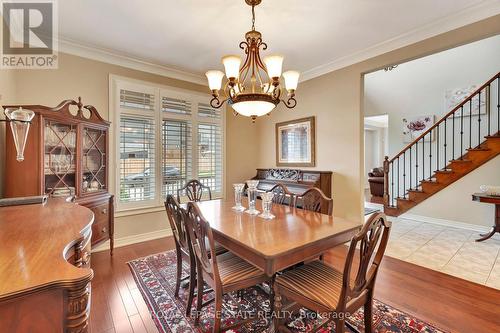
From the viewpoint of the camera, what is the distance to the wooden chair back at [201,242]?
1.48m

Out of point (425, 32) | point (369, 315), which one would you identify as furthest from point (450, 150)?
point (369, 315)

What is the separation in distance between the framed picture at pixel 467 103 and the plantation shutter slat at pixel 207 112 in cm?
491

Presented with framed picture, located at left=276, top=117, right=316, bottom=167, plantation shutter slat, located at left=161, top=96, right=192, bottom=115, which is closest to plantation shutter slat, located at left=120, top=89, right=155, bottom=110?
plantation shutter slat, located at left=161, top=96, right=192, bottom=115

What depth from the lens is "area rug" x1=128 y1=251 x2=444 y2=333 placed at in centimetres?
175

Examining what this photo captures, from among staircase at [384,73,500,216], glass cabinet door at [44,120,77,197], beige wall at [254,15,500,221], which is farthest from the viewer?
staircase at [384,73,500,216]

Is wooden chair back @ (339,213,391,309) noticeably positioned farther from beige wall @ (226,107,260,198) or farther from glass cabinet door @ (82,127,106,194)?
beige wall @ (226,107,260,198)

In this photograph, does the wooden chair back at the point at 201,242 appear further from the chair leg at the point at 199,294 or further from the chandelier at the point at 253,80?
the chandelier at the point at 253,80

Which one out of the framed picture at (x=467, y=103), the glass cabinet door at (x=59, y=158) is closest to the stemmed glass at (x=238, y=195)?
the glass cabinet door at (x=59, y=158)

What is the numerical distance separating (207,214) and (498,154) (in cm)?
487

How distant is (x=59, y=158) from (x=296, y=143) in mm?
3426

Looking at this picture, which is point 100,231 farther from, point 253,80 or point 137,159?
point 253,80

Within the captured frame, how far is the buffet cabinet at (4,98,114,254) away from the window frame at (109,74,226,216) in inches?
11.5

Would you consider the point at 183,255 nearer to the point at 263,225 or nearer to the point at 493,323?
the point at 263,225

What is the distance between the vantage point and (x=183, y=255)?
87.3 inches
